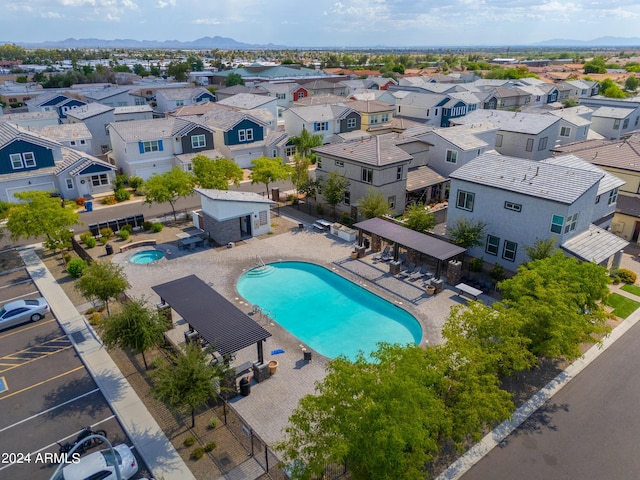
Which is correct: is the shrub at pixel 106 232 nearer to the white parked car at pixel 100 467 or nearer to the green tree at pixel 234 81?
the white parked car at pixel 100 467

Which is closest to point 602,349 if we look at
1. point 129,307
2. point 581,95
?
point 129,307

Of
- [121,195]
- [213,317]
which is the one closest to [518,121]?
[213,317]

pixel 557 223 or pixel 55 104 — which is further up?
pixel 55 104

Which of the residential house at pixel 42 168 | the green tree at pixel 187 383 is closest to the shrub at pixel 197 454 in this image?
the green tree at pixel 187 383

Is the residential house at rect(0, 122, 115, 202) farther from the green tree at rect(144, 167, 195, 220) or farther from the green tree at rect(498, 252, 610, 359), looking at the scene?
the green tree at rect(498, 252, 610, 359)

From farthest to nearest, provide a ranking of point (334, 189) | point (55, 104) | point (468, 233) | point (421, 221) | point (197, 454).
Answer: point (55, 104)
point (334, 189)
point (421, 221)
point (468, 233)
point (197, 454)

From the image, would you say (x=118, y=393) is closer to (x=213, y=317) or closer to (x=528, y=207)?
(x=213, y=317)

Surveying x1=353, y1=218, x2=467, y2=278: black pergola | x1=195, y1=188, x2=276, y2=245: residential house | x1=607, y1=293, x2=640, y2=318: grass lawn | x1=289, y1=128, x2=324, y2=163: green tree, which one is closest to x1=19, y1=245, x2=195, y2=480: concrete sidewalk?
x1=195, y1=188, x2=276, y2=245: residential house
